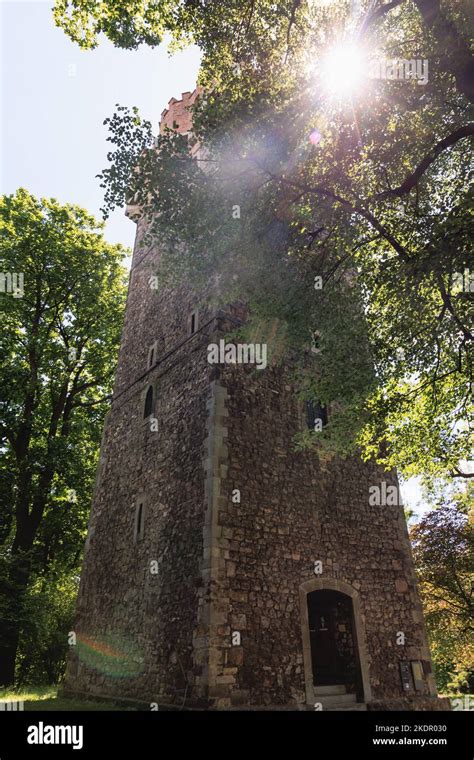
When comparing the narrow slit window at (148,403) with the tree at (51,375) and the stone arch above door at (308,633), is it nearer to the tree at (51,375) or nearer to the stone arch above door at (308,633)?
the tree at (51,375)

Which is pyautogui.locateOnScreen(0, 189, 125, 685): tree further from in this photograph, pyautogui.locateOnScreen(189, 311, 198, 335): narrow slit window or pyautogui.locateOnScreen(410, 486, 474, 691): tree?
pyautogui.locateOnScreen(410, 486, 474, 691): tree

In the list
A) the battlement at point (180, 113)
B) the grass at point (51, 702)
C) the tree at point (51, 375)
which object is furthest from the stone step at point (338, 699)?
the battlement at point (180, 113)

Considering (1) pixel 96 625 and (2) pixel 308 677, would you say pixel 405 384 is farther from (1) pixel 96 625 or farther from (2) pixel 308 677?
(1) pixel 96 625

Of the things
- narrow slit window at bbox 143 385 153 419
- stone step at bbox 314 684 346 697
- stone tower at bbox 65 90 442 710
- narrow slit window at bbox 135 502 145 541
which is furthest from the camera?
narrow slit window at bbox 143 385 153 419

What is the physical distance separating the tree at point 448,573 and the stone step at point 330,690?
10105 mm

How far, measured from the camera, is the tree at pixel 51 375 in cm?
1791

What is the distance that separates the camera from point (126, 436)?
48.5 feet

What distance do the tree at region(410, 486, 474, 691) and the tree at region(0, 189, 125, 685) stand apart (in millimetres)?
13831

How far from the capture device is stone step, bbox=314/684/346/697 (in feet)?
32.3

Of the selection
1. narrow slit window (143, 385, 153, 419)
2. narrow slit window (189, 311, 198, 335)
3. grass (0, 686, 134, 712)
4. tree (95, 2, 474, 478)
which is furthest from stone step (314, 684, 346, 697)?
narrow slit window (189, 311, 198, 335)

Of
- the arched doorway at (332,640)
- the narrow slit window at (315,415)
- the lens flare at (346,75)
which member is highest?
the lens flare at (346,75)

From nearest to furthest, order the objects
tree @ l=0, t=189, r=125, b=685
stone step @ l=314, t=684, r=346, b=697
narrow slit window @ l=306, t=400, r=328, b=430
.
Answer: stone step @ l=314, t=684, r=346, b=697
narrow slit window @ l=306, t=400, r=328, b=430
tree @ l=0, t=189, r=125, b=685

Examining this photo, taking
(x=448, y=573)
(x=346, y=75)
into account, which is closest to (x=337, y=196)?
(x=346, y=75)

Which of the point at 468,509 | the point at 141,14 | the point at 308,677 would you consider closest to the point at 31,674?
the point at 308,677
